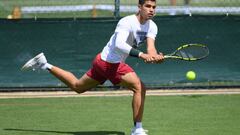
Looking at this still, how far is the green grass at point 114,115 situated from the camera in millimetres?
8117

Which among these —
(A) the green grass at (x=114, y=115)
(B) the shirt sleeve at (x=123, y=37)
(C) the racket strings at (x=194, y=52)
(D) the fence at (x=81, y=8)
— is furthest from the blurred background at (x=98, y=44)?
(D) the fence at (x=81, y=8)

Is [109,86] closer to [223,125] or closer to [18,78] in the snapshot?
[18,78]

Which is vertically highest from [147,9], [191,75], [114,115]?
[147,9]

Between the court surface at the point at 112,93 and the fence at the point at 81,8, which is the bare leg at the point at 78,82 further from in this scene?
the fence at the point at 81,8

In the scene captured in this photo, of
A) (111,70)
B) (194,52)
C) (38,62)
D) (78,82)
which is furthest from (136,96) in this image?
(38,62)

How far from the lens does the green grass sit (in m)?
8.12

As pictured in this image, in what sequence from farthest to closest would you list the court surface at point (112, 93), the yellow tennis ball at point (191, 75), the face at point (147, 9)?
the yellow tennis ball at point (191, 75), the court surface at point (112, 93), the face at point (147, 9)

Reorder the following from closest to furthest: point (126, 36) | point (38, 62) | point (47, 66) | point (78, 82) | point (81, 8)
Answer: point (126, 36) → point (78, 82) → point (47, 66) → point (38, 62) → point (81, 8)

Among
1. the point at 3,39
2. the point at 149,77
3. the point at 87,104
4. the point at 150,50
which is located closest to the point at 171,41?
the point at 149,77

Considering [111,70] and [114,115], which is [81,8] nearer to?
[114,115]

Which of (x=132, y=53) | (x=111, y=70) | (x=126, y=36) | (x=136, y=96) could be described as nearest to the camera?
(x=132, y=53)

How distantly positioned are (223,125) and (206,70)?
3.76 meters

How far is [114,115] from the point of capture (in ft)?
30.8

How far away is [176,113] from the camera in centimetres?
944
